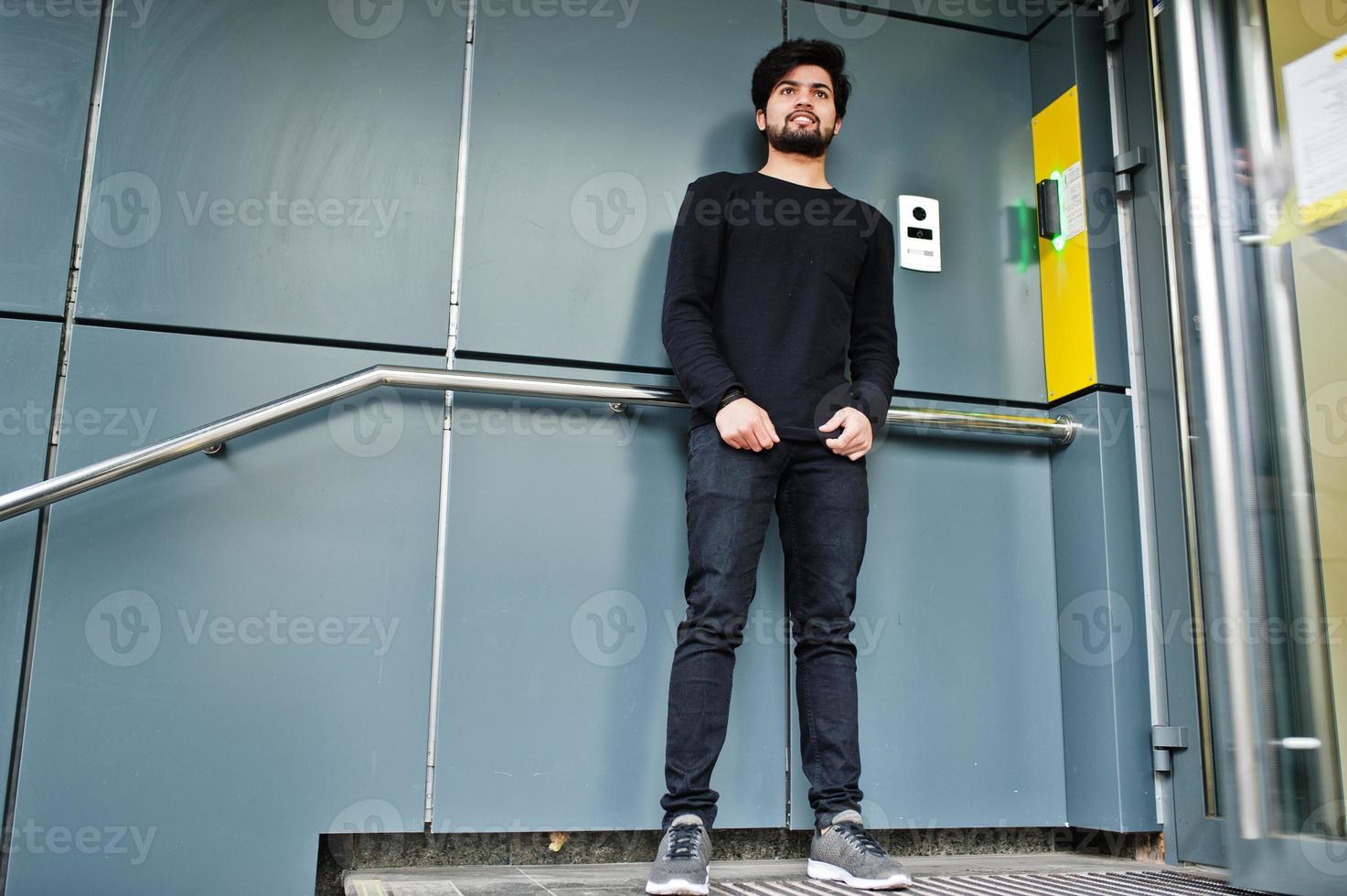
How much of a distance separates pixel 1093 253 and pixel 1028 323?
0.66 ft

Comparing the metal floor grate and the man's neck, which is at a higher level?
the man's neck

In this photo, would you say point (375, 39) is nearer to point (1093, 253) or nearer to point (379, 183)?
point (379, 183)

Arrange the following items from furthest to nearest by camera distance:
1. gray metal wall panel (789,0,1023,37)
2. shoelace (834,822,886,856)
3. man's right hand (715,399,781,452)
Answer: gray metal wall panel (789,0,1023,37) < man's right hand (715,399,781,452) < shoelace (834,822,886,856)

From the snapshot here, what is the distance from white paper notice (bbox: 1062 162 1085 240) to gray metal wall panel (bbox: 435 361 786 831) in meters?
0.95

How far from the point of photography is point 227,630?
6.19 ft

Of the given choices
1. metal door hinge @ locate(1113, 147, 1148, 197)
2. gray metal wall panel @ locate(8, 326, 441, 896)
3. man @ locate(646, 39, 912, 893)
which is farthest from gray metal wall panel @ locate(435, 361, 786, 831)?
metal door hinge @ locate(1113, 147, 1148, 197)

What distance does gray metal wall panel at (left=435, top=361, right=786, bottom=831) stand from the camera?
1966 millimetres

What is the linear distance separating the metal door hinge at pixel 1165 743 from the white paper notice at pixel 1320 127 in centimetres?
95

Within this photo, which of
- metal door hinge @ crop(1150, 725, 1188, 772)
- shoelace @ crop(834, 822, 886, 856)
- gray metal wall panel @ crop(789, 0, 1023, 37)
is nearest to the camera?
shoelace @ crop(834, 822, 886, 856)

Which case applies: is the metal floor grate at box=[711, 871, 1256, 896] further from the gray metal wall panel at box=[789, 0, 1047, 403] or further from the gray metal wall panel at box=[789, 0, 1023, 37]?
the gray metal wall panel at box=[789, 0, 1023, 37]

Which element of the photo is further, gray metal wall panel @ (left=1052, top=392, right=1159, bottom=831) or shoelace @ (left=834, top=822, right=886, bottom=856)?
gray metal wall panel @ (left=1052, top=392, right=1159, bottom=831)

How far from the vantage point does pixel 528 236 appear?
2176 mm

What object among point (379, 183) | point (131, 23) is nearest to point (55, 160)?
point (131, 23)

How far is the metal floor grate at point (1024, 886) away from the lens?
64.1 inches
